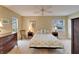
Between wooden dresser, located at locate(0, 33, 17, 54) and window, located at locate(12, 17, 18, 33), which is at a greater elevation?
window, located at locate(12, 17, 18, 33)

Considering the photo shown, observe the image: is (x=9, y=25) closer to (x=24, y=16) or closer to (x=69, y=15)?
(x=24, y=16)

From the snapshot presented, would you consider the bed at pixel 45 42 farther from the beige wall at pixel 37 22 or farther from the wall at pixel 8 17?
the wall at pixel 8 17

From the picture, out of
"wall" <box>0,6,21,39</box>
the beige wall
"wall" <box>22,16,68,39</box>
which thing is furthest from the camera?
"wall" <box>22,16,68,39</box>

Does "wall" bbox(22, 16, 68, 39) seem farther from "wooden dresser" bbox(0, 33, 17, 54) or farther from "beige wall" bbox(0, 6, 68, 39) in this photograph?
"wooden dresser" bbox(0, 33, 17, 54)

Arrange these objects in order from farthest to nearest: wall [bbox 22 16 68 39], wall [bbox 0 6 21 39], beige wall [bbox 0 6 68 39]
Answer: wall [bbox 22 16 68 39], beige wall [bbox 0 6 68 39], wall [bbox 0 6 21 39]

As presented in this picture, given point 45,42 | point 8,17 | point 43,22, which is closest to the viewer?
point 8,17

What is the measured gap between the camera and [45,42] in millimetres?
3295

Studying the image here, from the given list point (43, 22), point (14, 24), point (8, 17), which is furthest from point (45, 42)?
point (8, 17)

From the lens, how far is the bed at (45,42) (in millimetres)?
3135

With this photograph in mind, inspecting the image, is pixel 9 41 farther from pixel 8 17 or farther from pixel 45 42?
pixel 45 42

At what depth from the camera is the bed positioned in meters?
3.13

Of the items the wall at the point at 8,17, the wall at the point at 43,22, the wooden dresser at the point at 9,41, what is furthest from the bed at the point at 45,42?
the wall at the point at 8,17

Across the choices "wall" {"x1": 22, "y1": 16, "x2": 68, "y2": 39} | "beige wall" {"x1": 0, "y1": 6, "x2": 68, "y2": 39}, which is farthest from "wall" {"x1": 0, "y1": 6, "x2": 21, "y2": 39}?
"wall" {"x1": 22, "y1": 16, "x2": 68, "y2": 39}
